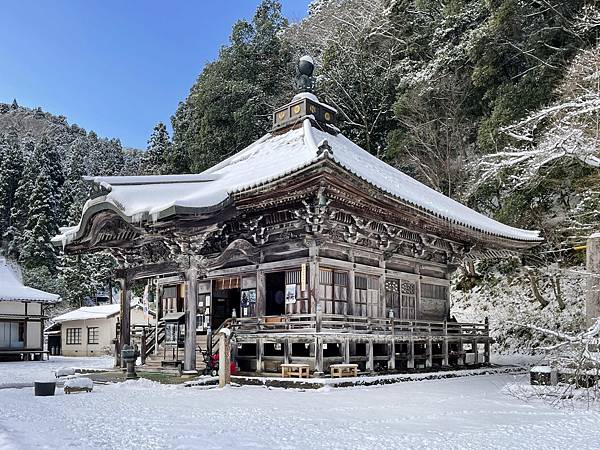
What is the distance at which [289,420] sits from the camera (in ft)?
26.2

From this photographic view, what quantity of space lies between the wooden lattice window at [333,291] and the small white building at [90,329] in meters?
24.4

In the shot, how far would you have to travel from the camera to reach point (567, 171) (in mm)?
20422

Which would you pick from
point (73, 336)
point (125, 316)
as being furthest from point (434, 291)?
point (73, 336)

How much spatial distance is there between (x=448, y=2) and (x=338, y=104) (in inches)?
338

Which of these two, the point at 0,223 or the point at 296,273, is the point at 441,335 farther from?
the point at 0,223

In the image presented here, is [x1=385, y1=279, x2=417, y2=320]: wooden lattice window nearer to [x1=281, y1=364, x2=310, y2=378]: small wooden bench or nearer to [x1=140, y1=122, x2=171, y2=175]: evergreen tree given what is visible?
[x1=281, y1=364, x2=310, y2=378]: small wooden bench

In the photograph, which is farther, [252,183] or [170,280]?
[170,280]

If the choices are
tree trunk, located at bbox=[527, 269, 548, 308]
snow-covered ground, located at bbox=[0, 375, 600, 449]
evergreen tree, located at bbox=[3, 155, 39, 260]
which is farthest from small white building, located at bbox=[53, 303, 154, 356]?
snow-covered ground, located at bbox=[0, 375, 600, 449]

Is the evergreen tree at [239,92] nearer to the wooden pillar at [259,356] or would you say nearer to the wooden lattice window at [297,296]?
the wooden lattice window at [297,296]

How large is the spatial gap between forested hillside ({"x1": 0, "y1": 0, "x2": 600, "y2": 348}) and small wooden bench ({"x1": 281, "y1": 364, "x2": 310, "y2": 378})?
5874 mm

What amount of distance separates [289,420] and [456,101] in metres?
22.4

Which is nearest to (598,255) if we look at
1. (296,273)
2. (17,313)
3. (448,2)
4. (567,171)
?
(296,273)

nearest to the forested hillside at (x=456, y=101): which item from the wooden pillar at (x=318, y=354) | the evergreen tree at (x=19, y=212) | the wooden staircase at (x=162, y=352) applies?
the wooden pillar at (x=318, y=354)

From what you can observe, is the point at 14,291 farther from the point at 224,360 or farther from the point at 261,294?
the point at 224,360
